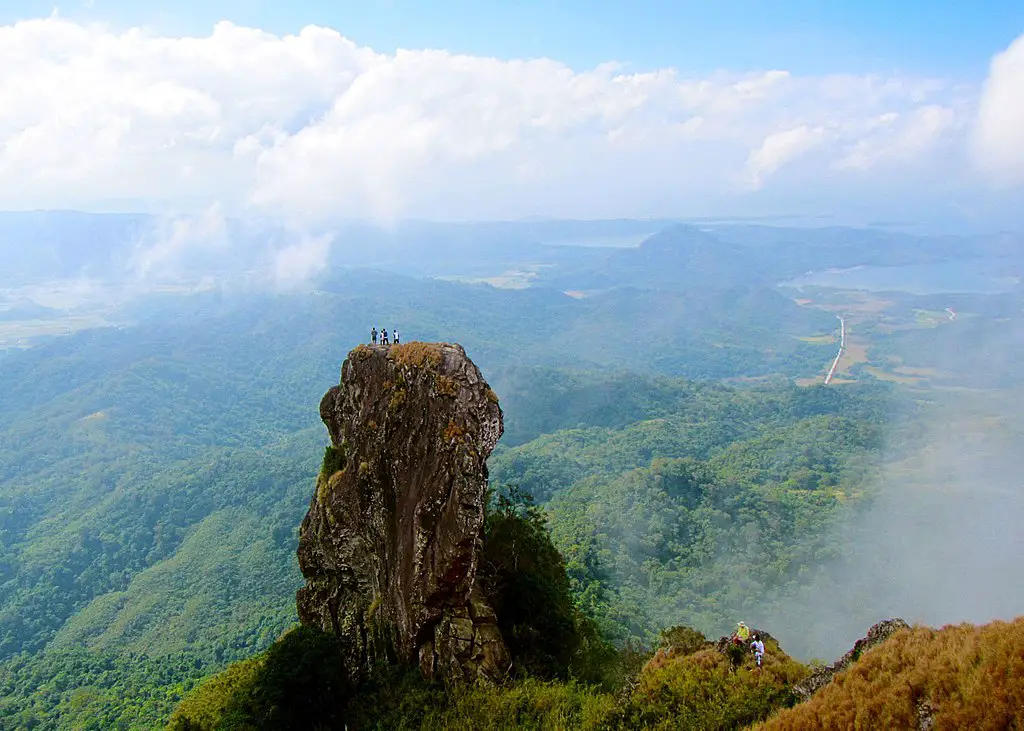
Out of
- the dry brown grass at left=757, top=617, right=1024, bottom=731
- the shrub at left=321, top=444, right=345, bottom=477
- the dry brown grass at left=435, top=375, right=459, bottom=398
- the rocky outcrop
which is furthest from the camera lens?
the shrub at left=321, top=444, right=345, bottom=477

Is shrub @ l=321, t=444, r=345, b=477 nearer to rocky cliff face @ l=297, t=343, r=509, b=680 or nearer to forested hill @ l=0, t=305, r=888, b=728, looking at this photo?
rocky cliff face @ l=297, t=343, r=509, b=680

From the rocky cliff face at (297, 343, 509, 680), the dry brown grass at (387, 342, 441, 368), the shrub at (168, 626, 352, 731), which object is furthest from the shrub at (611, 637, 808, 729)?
the dry brown grass at (387, 342, 441, 368)

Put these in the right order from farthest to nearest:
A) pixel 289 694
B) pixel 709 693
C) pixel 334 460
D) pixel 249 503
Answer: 1. pixel 249 503
2. pixel 334 460
3. pixel 289 694
4. pixel 709 693

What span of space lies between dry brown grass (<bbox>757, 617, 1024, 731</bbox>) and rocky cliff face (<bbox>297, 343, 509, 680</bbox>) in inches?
298

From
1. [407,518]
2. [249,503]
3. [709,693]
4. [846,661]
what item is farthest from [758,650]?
[249,503]

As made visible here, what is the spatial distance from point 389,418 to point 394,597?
477 cm

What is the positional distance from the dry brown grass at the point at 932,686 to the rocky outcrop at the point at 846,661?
2.59ft

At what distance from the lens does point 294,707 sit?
17953 mm

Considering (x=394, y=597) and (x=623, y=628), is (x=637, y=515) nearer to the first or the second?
(x=623, y=628)

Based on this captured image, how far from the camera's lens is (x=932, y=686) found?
10758 mm

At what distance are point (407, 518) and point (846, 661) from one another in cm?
1055

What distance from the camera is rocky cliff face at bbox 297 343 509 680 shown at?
16.4 metres

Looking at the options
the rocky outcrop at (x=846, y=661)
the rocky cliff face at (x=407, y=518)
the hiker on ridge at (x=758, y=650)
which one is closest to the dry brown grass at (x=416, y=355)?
the rocky cliff face at (x=407, y=518)

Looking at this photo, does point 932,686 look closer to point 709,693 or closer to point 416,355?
point 709,693
